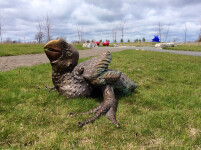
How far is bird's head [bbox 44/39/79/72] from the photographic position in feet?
8.75

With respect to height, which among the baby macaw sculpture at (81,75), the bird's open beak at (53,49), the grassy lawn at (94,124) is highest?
the bird's open beak at (53,49)

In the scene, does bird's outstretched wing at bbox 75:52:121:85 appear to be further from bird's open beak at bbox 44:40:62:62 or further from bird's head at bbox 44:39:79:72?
bird's open beak at bbox 44:40:62:62

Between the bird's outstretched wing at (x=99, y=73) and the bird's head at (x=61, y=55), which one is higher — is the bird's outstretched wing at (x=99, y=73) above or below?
below

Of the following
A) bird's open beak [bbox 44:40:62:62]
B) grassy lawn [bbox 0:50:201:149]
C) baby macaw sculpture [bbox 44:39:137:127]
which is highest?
bird's open beak [bbox 44:40:62:62]

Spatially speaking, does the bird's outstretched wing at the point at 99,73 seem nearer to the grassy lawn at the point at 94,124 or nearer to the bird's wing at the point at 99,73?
the bird's wing at the point at 99,73

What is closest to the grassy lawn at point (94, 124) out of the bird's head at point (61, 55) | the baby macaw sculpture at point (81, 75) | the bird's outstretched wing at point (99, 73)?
the baby macaw sculpture at point (81, 75)

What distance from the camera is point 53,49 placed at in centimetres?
268

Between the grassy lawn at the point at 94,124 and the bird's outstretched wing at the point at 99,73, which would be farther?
the bird's outstretched wing at the point at 99,73

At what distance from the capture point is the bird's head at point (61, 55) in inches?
105

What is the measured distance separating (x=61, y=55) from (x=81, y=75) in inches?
20.2

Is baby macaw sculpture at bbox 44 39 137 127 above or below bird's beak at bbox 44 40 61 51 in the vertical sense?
below

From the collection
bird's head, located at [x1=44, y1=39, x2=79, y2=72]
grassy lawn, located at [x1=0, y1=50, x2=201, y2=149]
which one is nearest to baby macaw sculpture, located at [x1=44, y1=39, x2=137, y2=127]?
bird's head, located at [x1=44, y1=39, x2=79, y2=72]

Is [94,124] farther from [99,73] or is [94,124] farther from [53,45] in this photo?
[53,45]

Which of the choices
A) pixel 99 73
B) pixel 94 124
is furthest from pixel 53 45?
pixel 94 124
